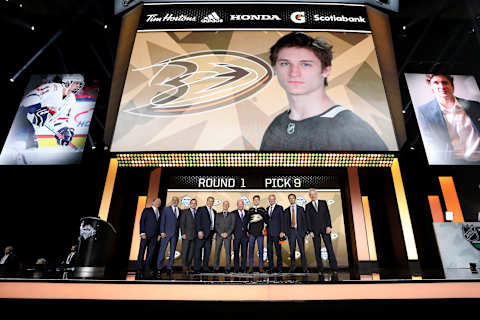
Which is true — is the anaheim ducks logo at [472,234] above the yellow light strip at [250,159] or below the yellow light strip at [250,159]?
below

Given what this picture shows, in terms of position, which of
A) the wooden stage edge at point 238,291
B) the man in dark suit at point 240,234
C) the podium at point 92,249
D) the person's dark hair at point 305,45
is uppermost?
the person's dark hair at point 305,45

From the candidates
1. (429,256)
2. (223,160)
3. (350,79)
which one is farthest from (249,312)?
(429,256)

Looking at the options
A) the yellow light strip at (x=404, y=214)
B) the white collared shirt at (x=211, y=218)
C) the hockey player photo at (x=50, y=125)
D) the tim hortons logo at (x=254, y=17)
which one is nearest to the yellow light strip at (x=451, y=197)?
the yellow light strip at (x=404, y=214)

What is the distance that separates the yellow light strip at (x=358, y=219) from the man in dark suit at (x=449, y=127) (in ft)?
7.01

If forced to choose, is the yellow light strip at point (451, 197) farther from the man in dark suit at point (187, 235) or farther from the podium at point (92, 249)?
the podium at point (92, 249)

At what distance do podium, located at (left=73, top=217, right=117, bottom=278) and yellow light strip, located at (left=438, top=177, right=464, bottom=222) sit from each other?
11557 mm

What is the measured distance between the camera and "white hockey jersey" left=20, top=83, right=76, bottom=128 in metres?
7.58

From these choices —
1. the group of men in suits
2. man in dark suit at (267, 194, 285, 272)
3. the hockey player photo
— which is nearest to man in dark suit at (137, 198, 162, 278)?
the group of men in suits

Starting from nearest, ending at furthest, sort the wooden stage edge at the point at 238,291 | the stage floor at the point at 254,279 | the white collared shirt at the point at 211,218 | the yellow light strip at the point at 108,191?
the wooden stage edge at the point at 238,291 < the stage floor at the point at 254,279 < the white collared shirt at the point at 211,218 < the yellow light strip at the point at 108,191

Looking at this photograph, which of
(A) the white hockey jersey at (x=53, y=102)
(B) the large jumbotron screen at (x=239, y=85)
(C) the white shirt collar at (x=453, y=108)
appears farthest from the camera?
(A) the white hockey jersey at (x=53, y=102)

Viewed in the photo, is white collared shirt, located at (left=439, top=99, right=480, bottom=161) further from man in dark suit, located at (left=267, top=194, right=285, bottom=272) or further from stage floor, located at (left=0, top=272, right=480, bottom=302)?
stage floor, located at (left=0, top=272, right=480, bottom=302)

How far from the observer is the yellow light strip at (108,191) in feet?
26.0

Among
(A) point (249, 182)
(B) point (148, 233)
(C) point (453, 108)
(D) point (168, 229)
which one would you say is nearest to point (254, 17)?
(A) point (249, 182)

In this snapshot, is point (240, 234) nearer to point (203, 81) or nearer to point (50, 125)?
point (203, 81)
